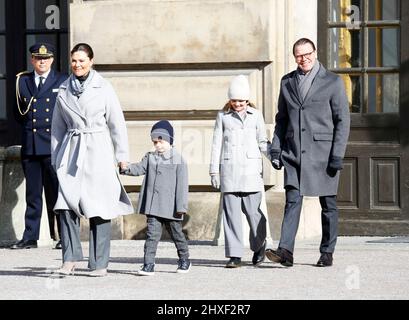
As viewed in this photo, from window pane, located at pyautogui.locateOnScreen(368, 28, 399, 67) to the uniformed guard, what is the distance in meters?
3.23

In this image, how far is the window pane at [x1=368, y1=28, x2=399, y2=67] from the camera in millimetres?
14969

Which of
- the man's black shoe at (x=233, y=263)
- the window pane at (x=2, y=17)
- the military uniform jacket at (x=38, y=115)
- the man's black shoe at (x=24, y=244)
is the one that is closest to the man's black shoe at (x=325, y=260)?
the man's black shoe at (x=233, y=263)

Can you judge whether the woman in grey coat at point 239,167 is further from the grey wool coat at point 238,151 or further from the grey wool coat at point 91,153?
the grey wool coat at point 91,153

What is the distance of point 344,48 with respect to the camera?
15.1 metres

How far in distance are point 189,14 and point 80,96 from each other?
3617mm

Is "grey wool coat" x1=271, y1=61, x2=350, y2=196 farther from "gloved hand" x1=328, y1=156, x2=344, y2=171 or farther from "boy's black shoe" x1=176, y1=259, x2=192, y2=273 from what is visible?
"boy's black shoe" x1=176, y1=259, x2=192, y2=273

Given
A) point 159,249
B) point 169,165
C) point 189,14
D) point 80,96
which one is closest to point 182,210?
point 169,165

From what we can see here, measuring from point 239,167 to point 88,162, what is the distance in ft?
4.84

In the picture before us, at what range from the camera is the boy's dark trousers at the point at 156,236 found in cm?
1137

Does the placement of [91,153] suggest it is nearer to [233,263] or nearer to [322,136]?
[233,263]

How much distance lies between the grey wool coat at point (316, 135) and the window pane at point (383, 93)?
318 centimetres

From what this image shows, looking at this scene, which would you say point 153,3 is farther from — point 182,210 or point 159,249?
point 182,210

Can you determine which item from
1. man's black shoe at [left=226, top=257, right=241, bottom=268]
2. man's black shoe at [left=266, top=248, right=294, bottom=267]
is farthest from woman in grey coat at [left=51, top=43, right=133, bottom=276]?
man's black shoe at [left=266, top=248, right=294, bottom=267]

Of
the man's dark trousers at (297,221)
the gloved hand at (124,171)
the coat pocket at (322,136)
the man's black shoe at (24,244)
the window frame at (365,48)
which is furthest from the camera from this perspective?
the window frame at (365,48)
